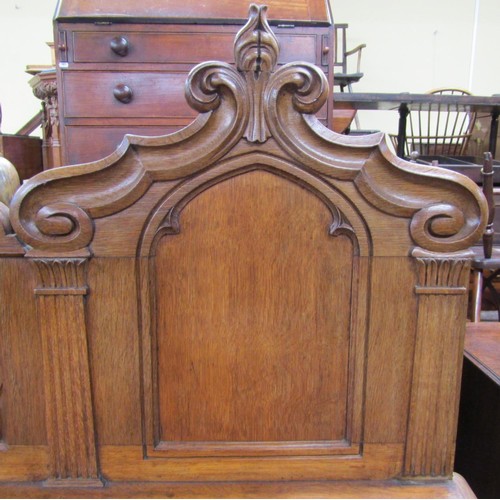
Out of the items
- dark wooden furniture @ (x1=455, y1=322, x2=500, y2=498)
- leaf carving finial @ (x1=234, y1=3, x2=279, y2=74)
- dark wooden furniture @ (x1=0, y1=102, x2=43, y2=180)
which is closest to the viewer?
leaf carving finial @ (x1=234, y1=3, x2=279, y2=74)

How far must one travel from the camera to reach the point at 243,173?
63 cm

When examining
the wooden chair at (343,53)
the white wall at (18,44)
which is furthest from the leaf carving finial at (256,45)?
the white wall at (18,44)

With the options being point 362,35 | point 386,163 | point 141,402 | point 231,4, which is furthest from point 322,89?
point 362,35

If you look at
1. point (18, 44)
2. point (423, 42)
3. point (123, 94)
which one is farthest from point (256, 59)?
point (423, 42)

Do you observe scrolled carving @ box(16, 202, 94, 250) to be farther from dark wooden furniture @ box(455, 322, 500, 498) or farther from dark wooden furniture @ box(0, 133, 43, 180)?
dark wooden furniture @ box(0, 133, 43, 180)

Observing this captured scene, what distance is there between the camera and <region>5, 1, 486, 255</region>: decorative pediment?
0.59 m

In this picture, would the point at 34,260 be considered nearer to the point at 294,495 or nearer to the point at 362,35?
the point at 294,495

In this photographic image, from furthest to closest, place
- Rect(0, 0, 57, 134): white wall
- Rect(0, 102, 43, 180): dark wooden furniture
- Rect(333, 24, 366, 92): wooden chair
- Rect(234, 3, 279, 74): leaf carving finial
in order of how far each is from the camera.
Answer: Rect(333, 24, 366, 92): wooden chair, Rect(0, 0, 57, 134): white wall, Rect(0, 102, 43, 180): dark wooden furniture, Rect(234, 3, 279, 74): leaf carving finial

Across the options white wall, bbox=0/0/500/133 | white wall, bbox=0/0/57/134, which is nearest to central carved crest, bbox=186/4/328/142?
white wall, bbox=0/0/57/134

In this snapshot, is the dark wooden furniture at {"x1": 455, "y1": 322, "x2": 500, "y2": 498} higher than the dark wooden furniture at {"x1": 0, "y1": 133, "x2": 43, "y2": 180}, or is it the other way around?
the dark wooden furniture at {"x1": 0, "y1": 133, "x2": 43, "y2": 180}

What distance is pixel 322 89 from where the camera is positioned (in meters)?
0.59

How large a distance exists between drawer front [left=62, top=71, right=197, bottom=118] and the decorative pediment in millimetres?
→ 748

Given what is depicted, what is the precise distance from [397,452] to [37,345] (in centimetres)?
52

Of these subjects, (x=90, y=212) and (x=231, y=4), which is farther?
(x=231, y=4)
